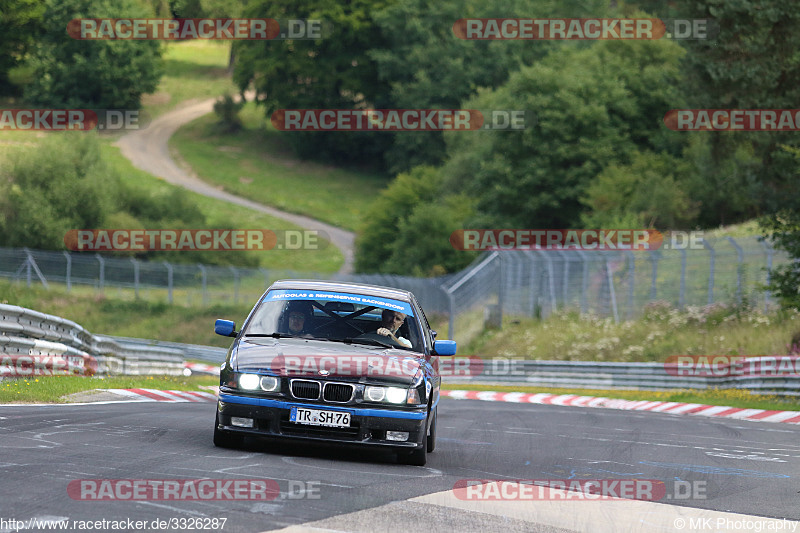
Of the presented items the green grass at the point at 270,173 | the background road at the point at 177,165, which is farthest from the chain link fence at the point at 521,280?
the green grass at the point at 270,173

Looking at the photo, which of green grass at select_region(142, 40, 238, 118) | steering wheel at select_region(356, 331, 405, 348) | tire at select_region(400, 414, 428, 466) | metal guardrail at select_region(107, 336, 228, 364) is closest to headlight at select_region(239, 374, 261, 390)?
steering wheel at select_region(356, 331, 405, 348)

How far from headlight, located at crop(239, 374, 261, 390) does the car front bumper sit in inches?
3.3

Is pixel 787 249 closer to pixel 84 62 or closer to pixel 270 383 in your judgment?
pixel 270 383

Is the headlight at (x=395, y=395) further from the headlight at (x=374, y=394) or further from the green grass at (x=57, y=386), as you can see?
the green grass at (x=57, y=386)

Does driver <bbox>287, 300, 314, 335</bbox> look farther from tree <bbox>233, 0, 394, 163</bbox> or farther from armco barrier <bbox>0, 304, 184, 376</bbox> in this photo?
tree <bbox>233, 0, 394, 163</bbox>

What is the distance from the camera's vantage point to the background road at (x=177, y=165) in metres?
79.3

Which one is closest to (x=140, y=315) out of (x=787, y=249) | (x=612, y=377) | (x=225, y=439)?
(x=612, y=377)

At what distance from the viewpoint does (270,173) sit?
91.8m

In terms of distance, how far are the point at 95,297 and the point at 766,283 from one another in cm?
2833

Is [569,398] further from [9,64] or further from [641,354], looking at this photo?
[9,64]

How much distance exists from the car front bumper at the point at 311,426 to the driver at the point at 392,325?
1170 mm

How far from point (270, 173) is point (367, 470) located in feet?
275

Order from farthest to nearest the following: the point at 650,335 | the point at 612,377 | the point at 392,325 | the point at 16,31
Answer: the point at 16,31, the point at 650,335, the point at 612,377, the point at 392,325

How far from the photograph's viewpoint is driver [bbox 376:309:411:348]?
10.3 metres
